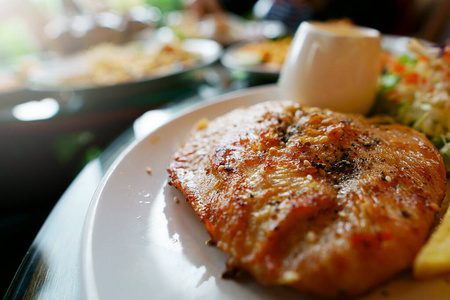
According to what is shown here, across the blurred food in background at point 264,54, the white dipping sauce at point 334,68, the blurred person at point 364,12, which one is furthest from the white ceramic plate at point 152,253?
the blurred person at point 364,12

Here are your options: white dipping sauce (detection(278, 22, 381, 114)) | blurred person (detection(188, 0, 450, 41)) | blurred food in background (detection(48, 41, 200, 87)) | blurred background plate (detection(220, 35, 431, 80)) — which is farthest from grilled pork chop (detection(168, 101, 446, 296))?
blurred person (detection(188, 0, 450, 41))

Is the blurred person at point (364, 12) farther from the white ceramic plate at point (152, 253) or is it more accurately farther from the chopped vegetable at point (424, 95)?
the white ceramic plate at point (152, 253)

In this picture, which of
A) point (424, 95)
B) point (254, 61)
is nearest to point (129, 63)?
point (254, 61)

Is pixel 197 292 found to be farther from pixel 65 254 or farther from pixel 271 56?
pixel 271 56

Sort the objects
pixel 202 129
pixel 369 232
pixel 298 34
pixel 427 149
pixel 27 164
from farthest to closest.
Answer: pixel 27 164 → pixel 298 34 → pixel 202 129 → pixel 427 149 → pixel 369 232

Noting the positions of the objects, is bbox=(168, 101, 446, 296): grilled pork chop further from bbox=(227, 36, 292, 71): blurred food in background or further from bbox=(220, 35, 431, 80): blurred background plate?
bbox=(227, 36, 292, 71): blurred food in background

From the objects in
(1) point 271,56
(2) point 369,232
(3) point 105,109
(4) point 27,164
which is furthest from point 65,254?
(1) point 271,56
